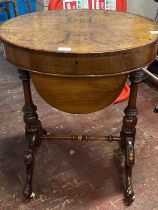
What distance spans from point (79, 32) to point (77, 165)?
2.97 feet

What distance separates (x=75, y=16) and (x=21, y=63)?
0.56 meters

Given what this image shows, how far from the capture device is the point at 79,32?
1.49 metres

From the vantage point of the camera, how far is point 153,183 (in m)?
1.83

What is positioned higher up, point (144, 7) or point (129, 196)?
point (144, 7)

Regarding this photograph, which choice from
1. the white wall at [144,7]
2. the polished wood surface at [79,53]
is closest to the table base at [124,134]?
the polished wood surface at [79,53]

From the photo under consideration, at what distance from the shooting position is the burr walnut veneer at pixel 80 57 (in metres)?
1.27

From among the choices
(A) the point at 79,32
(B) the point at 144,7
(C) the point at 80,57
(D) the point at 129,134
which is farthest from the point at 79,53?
(B) the point at 144,7

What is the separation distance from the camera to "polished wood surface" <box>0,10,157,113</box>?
49.8 inches

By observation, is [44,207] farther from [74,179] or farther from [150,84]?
[150,84]

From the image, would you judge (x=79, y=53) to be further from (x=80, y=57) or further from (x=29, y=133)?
(x=29, y=133)

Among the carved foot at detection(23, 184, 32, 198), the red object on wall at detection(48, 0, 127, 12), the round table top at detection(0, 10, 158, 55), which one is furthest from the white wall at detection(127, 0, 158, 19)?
the carved foot at detection(23, 184, 32, 198)

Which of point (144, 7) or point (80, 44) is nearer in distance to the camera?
point (80, 44)

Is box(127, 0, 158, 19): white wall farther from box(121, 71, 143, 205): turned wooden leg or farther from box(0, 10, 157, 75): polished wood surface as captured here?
box(121, 71, 143, 205): turned wooden leg

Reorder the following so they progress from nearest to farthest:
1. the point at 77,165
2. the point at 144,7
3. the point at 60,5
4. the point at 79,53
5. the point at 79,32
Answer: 1. the point at 79,53
2. the point at 79,32
3. the point at 77,165
4. the point at 60,5
5. the point at 144,7
